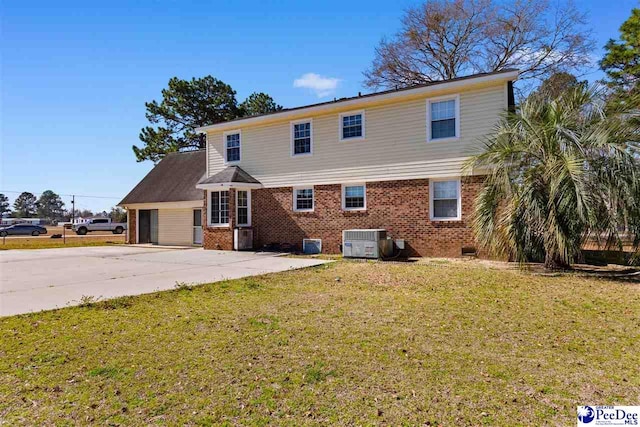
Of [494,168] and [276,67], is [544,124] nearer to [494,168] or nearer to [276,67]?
[494,168]

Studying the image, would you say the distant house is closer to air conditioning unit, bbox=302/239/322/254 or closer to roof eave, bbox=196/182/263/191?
roof eave, bbox=196/182/263/191

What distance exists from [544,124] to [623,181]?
2235 mm

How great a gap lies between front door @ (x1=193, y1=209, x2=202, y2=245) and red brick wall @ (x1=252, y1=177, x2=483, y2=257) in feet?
15.8

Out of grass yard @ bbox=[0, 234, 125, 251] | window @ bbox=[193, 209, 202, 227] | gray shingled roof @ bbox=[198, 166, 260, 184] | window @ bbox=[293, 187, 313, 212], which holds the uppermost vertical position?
gray shingled roof @ bbox=[198, 166, 260, 184]

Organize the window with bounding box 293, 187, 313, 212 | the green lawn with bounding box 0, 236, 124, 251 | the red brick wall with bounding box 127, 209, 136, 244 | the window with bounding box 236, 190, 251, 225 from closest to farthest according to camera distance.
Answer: the window with bounding box 293, 187, 313, 212 < the window with bounding box 236, 190, 251, 225 < the green lawn with bounding box 0, 236, 124, 251 < the red brick wall with bounding box 127, 209, 136, 244

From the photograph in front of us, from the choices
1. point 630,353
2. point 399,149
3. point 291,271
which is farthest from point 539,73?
point 630,353

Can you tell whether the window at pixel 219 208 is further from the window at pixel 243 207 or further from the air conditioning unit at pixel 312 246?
the air conditioning unit at pixel 312 246

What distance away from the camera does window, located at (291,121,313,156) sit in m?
15.9

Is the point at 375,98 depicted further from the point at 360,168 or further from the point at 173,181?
the point at 173,181

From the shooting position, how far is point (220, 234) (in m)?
17.0

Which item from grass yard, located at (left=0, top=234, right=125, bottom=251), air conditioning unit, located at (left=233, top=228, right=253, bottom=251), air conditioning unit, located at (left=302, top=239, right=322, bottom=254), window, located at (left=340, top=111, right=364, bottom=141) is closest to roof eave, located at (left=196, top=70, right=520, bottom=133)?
window, located at (left=340, top=111, right=364, bottom=141)

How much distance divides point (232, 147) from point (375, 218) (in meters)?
7.86

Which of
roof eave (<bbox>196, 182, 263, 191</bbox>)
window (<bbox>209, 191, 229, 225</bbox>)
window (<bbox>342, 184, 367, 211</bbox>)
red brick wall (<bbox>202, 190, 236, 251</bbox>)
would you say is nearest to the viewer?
window (<bbox>342, 184, 367, 211</bbox>)

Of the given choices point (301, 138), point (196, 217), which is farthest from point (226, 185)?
point (196, 217)
